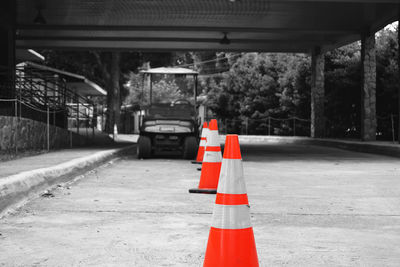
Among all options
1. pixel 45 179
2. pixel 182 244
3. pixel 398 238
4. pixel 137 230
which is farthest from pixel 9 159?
pixel 398 238

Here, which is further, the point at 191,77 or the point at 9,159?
the point at 191,77

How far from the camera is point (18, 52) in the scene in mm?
30203

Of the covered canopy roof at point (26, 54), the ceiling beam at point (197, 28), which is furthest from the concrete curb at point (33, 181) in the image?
the covered canopy roof at point (26, 54)

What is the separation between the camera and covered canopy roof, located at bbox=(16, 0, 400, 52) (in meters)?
19.7

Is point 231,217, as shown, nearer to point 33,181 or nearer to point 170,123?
point 33,181

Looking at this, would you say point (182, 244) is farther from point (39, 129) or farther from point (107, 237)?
point (39, 129)

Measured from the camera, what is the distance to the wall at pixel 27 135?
1404cm

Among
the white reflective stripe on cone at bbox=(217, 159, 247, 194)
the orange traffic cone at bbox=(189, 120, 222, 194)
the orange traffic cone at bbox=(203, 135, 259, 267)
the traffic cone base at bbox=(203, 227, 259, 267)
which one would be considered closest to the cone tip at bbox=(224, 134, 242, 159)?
the white reflective stripe on cone at bbox=(217, 159, 247, 194)

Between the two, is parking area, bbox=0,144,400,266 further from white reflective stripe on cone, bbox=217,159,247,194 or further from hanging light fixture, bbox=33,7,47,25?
hanging light fixture, bbox=33,7,47,25

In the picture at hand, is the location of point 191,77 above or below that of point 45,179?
above

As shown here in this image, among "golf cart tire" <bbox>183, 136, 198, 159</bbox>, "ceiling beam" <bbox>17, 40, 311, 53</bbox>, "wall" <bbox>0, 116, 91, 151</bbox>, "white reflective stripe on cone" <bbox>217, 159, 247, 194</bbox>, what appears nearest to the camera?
"white reflective stripe on cone" <bbox>217, 159, 247, 194</bbox>

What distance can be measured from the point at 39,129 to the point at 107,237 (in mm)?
11620

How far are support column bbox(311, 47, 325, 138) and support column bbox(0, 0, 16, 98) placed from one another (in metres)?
13.8

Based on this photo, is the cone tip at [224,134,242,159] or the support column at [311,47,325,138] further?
the support column at [311,47,325,138]
